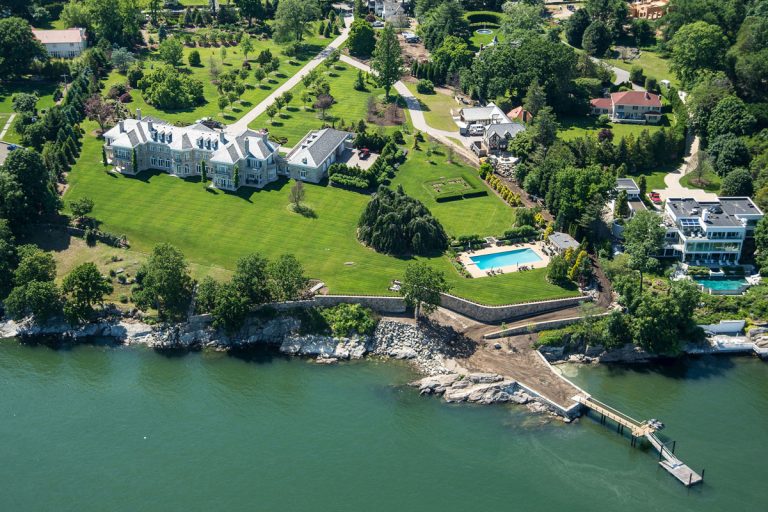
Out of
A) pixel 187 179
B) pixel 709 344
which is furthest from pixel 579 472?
pixel 187 179

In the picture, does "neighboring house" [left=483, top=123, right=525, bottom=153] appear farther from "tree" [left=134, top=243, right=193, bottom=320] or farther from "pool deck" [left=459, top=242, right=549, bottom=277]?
"tree" [left=134, top=243, right=193, bottom=320]

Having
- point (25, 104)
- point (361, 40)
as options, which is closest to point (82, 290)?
point (25, 104)

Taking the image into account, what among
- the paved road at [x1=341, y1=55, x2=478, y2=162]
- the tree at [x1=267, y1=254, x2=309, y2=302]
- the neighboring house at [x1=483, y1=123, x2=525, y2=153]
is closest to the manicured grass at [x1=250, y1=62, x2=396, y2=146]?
the paved road at [x1=341, y1=55, x2=478, y2=162]

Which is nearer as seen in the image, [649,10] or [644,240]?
[644,240]

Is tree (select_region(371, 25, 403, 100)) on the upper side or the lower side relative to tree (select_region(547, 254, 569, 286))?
upper

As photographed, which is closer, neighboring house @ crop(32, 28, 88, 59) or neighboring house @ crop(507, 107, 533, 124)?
neighboring house @ crop(507, 107, 533, 124)

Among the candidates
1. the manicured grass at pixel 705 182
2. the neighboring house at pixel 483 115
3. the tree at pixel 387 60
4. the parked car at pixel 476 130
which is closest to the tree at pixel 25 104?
the tree at pixel 387 60

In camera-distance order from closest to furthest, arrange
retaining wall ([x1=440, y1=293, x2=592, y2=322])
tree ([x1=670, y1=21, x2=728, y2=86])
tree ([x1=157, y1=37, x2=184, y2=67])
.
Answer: retaining wall ([x1=440, y1=293, x2=592, y2=322]), tree ([x1=670, y1=21, x2=728, y2=86]), tree ([x1=157, y1=37, x2=184, y2=67])

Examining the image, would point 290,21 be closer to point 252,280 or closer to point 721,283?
point 252,280
